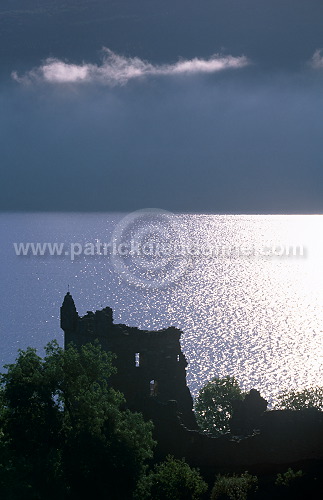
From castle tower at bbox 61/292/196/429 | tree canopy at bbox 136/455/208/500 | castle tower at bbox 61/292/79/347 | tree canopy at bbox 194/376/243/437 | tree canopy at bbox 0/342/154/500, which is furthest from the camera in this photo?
tree canopy at bbox 194/376/243/437

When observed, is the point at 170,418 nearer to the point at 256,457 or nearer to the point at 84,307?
the point at 256,457

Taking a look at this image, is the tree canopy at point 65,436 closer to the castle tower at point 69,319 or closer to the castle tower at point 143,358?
the castle tower at point 143,358

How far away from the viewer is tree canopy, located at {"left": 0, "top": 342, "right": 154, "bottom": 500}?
34781 mm

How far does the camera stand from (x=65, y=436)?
119ft

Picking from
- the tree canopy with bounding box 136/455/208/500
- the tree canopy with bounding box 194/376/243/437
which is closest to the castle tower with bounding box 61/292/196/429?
the tree canopy with bounding box 136/455/208/500

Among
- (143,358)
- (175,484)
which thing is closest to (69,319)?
(143,358)

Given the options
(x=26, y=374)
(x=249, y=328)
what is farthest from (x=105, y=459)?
(x=249, y=328)

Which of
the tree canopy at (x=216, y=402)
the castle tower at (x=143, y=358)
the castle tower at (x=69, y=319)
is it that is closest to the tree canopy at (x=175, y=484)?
the castle tower at (x=143, y=358)

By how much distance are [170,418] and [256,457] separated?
20.4 ft

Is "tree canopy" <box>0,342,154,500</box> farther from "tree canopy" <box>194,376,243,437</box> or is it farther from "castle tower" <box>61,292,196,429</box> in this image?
"tree canopy" <box>194,376,243,437</box>

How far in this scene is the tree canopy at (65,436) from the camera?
34.8 m

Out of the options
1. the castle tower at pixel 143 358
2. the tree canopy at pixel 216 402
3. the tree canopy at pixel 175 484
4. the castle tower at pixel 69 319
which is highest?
the castle tower at pixel 69 319

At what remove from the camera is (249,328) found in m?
172

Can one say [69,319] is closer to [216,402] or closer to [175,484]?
[175,484]
